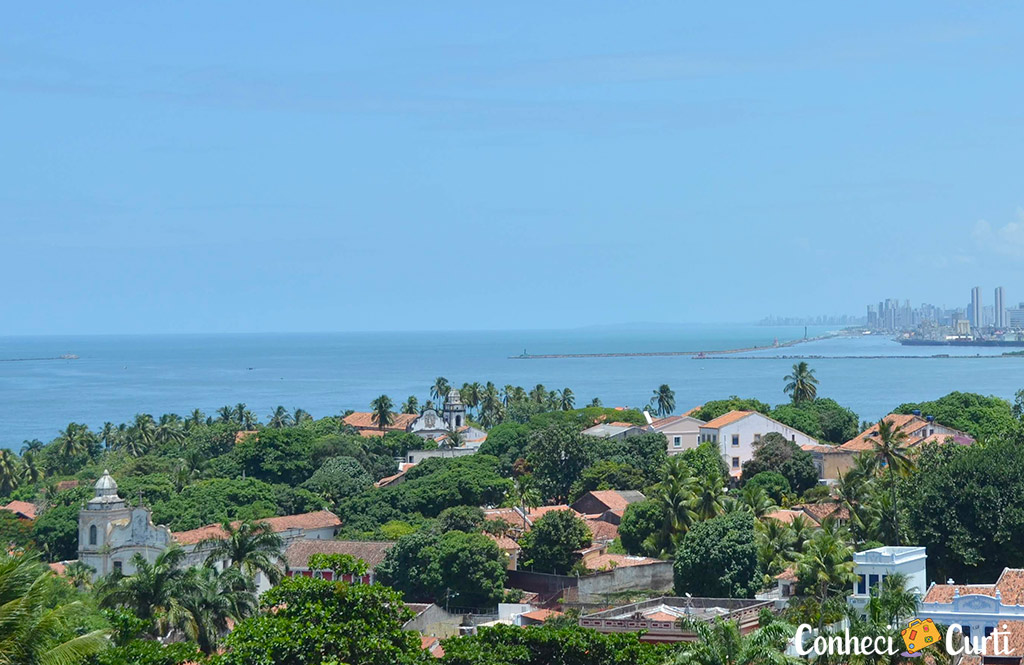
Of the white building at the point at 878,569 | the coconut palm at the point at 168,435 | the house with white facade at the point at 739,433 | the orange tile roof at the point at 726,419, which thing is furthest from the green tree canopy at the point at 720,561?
the coconut palm at the point at 168,435

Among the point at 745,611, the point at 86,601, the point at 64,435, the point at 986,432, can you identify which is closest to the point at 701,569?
the point at 745,611

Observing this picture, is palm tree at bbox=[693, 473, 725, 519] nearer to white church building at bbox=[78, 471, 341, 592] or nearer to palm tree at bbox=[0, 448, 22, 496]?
white church building at bbox=[78, 471, 341, 592]

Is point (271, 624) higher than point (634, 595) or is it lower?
higher

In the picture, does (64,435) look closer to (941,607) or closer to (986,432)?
(986,432)

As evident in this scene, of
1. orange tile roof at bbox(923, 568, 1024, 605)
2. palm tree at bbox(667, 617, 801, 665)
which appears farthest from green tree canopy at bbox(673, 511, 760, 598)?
palm tree at bbox(667, 617, 801, 665)

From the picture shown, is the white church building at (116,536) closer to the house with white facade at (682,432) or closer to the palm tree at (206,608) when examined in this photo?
the palm tree at (206,608)

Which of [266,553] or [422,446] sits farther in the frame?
[422,446]
